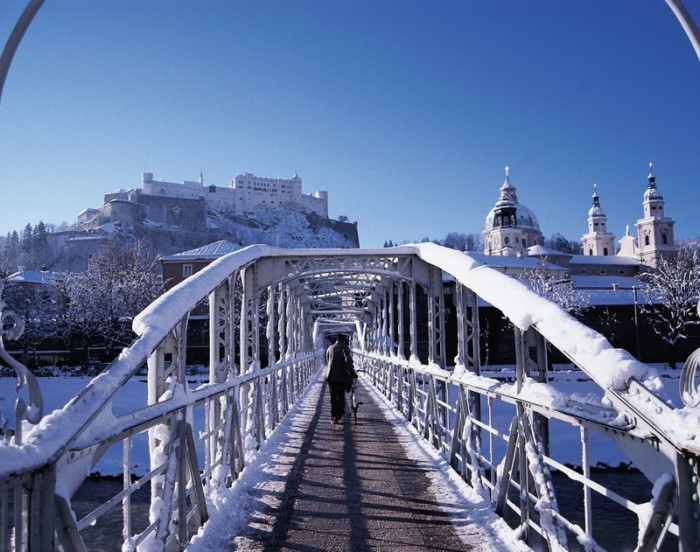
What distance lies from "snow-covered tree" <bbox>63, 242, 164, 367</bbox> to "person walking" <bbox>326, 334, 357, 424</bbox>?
27.4 m

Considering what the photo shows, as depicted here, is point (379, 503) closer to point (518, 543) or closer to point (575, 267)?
point (518, 543)

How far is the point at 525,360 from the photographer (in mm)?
4285

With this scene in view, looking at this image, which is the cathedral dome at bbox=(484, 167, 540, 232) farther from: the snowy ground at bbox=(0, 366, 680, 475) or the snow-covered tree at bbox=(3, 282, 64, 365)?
the snow-covered tree at bbox=(3, 282, 64, 365)

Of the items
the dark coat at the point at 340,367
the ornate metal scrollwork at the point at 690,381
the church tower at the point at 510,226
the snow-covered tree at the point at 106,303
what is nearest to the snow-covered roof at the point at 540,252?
the church tower at the point at 510,226

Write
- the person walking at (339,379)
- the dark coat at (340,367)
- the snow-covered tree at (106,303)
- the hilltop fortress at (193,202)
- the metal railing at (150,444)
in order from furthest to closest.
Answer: the hilltop fortress at (193,202), the snow-covered tree at (106,303), the dark coat at (340,367), the person walking at (339,379), the metal railing at (150,444)

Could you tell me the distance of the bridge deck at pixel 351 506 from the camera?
4230 millimetres

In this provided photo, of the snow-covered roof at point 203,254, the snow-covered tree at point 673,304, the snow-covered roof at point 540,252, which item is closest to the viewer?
the snow-covered tree at point 673,304

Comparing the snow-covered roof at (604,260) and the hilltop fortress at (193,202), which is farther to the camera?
the hilltop fortress at (193,202)

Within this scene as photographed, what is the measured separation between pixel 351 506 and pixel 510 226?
8318 cm

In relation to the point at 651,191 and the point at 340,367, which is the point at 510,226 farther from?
the point at 340,367

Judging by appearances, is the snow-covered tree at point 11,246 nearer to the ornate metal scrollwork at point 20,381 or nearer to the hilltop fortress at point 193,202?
the hilltop fortress at point 193,202

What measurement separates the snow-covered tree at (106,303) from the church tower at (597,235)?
7426 centimetres

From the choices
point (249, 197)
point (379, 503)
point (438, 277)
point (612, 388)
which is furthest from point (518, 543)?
point (249, 197)

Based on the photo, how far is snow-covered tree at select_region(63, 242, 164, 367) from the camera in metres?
37.5
